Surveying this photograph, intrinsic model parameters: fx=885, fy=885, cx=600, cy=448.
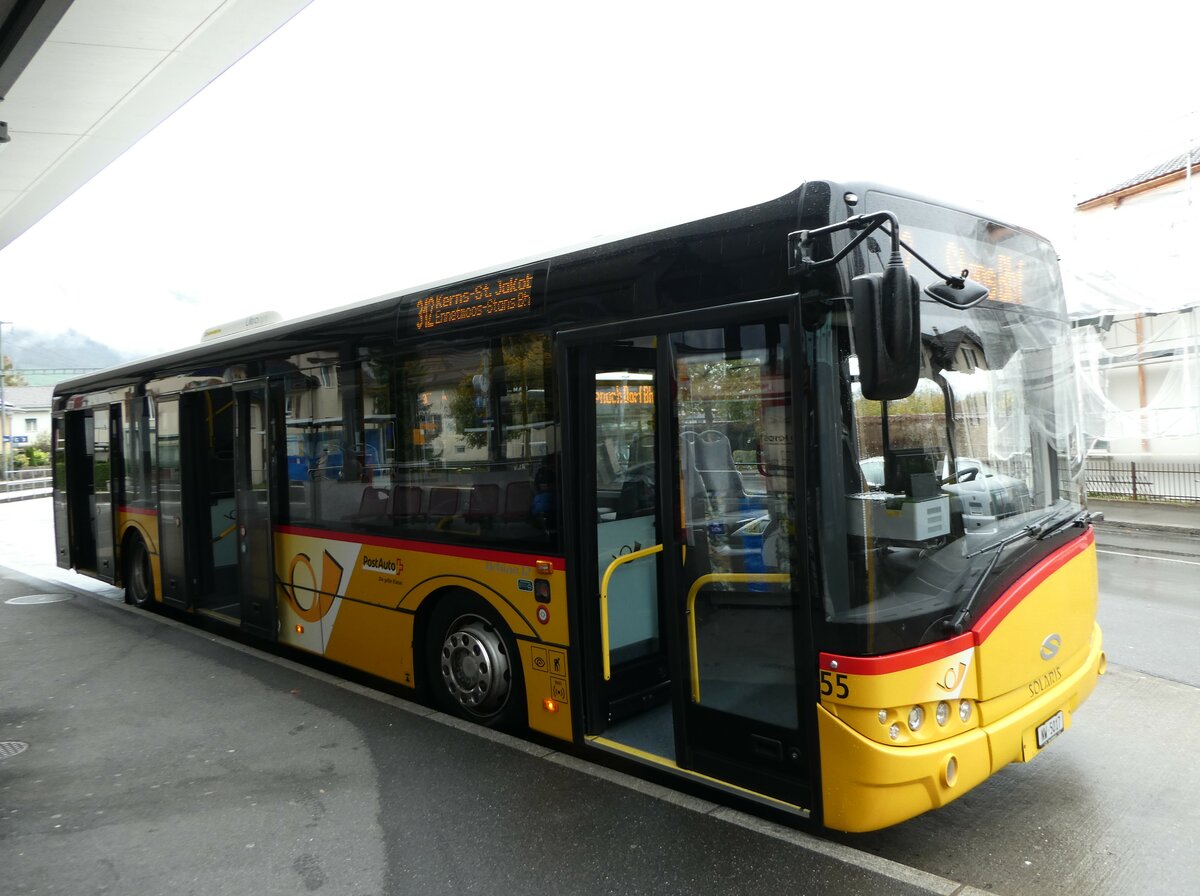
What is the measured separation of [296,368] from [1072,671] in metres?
5.72

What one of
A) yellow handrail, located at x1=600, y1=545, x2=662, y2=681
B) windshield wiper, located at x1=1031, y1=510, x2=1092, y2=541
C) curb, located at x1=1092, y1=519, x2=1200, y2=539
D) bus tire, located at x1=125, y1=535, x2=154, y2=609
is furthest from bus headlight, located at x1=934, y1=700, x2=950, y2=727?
curb, located at x1=1092, y1=519, x2=1200, y2=539

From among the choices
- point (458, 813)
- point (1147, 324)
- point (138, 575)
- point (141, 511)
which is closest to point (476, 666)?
point (458, 813)

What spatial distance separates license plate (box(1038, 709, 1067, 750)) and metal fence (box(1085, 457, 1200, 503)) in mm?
15513

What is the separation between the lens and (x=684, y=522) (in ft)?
14.1

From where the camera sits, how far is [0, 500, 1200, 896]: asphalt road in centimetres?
381

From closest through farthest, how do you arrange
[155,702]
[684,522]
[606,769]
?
[684,522], [606,769], [155,702]

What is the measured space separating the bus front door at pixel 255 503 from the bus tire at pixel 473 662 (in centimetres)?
226

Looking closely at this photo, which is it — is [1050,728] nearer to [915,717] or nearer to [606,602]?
[915,717]

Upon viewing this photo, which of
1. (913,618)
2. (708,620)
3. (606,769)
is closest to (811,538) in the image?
(913,618)

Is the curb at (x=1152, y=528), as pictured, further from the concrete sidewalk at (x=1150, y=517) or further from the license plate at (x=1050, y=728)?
the license plate at (x=1050, y=728)

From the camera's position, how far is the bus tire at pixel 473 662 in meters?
5.40

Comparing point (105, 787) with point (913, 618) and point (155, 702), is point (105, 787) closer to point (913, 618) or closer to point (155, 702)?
point (155, 702)

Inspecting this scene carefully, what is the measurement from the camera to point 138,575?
10516mm

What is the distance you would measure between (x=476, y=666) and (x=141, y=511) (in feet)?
20.7
